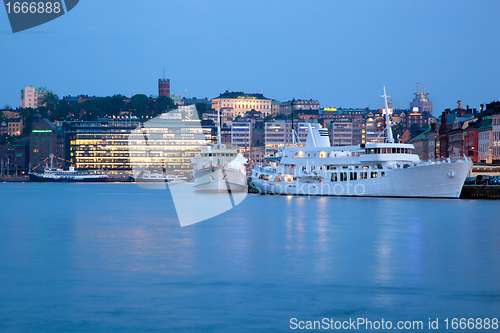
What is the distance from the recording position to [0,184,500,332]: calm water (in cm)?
1703

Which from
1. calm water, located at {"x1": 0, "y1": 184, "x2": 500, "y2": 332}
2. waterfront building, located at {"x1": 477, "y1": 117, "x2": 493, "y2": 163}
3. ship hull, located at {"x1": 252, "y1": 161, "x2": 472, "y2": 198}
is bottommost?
calm water, located at {"x1": 0, "y1": 184, "x2": 500, "y2": 332}

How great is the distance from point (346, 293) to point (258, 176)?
2494 inches

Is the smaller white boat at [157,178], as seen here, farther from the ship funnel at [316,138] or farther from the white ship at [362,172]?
the ship funnel at [316,138]

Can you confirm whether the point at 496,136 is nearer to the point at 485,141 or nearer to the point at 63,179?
the point at 485,141

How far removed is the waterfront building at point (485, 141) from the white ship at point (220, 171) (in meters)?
34.9

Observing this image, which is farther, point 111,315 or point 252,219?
point 252,219

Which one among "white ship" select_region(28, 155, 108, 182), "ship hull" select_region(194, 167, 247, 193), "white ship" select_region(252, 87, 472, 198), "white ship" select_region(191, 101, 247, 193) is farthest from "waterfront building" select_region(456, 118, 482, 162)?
"white ship" select_region(28, 155, 108, 182)

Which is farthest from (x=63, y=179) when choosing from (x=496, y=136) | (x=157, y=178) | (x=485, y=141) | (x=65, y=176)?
(x=496, y=136)

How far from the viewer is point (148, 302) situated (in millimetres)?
18344

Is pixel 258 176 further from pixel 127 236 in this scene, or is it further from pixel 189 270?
pixel 189 270

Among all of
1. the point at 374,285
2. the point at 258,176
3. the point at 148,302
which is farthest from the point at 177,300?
the point at 258,176

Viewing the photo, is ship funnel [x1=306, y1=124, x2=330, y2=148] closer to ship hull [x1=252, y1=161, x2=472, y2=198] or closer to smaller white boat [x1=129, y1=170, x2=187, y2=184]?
ship hull [x1=252, y1=161, x2=472, y2=198]

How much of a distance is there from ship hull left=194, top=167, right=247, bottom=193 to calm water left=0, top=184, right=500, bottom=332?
39.3m

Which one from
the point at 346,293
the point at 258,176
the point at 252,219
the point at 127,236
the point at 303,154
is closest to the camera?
the point at 346,293
